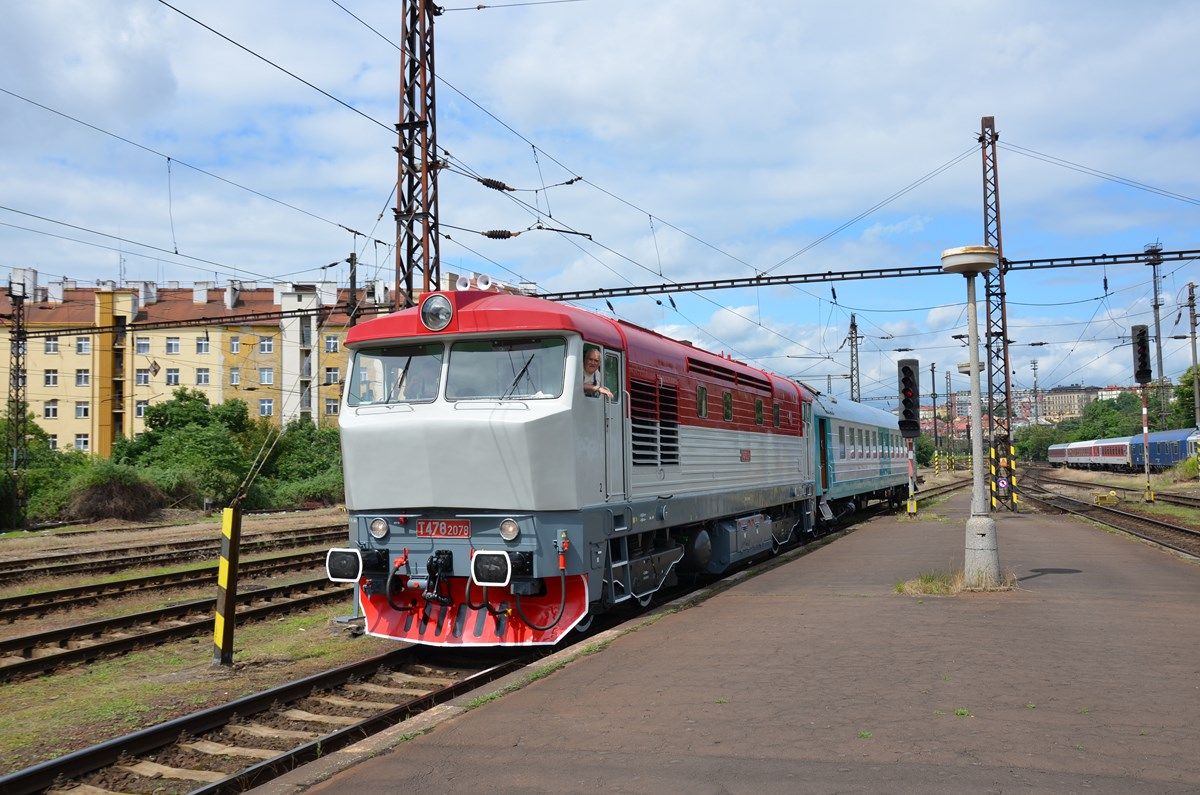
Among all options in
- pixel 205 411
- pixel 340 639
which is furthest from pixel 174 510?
pixel 340 639

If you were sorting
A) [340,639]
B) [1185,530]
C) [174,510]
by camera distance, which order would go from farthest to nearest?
[174,510], [1185,530], [340,639]

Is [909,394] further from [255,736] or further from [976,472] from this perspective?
[255,736]

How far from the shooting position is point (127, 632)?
38.8 feet

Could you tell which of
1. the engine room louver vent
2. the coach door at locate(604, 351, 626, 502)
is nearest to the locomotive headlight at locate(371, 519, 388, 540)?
the coach door at locate(604, 351, 626, 502)

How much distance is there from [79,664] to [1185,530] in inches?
875

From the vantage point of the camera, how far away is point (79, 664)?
1018 cm

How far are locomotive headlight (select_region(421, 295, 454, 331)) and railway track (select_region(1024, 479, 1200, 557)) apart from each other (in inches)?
584

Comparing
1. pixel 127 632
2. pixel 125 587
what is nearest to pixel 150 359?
pixel 125 587

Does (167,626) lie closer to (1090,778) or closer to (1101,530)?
(1090,778)

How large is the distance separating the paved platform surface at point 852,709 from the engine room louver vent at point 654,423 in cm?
180

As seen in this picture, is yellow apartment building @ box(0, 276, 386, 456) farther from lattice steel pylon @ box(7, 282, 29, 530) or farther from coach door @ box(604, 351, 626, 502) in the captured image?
coach door @ box(604, 351, 626, 502)

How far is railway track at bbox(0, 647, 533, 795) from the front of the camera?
19.9ft

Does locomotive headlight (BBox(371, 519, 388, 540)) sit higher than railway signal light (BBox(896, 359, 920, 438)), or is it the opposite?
railway signal light (BBox(896, 359, 920, 438))

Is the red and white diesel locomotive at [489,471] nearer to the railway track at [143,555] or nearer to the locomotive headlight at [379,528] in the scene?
the locomotive headlight at [379,528]
